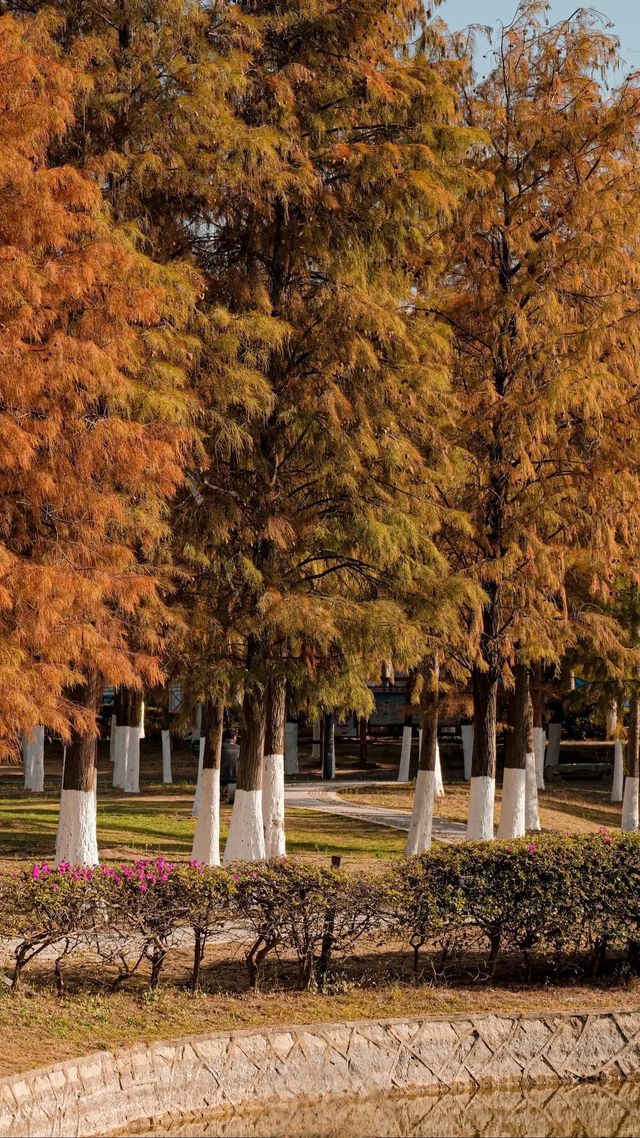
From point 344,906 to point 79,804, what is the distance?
5463mm

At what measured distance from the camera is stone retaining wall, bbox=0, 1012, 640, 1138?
9133 mm

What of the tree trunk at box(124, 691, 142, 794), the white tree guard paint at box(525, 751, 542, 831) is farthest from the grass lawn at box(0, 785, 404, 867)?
the white tree guard paint at box(525, 751, 542, 831)

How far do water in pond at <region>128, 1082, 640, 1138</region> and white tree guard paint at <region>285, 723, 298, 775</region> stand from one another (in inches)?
1203

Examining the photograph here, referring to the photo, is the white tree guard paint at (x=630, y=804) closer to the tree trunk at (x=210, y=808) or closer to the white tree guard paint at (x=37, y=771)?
the tree trunk at (x=210, y=808)

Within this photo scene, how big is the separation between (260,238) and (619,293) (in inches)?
229

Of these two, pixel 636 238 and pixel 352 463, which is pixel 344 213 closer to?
pixel 352 463

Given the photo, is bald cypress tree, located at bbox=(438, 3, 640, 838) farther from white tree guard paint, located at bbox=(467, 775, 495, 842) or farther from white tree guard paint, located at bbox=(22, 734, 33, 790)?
white tree guard paint, located at bbox=(22, 734, 33, 790)

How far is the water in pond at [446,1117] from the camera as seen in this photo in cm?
974

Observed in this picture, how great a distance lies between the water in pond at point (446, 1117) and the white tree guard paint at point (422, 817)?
9628 millimetres

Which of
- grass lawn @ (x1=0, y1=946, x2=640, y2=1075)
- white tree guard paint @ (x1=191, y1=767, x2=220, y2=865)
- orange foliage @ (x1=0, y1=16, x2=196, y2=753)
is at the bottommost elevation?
grass lawn @ (x1=0, y1=946, x2=640, y2=1075)

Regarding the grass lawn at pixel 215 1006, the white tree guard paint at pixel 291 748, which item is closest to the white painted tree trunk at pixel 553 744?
the white tree guard paint at pixel 291 748

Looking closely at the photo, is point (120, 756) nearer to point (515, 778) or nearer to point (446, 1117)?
point (515, 778)

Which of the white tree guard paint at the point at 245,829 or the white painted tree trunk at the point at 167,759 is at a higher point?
the white tree guard paint at the point at 245,829

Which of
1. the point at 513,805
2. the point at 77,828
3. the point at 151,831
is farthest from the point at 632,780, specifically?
the point at 77,828
